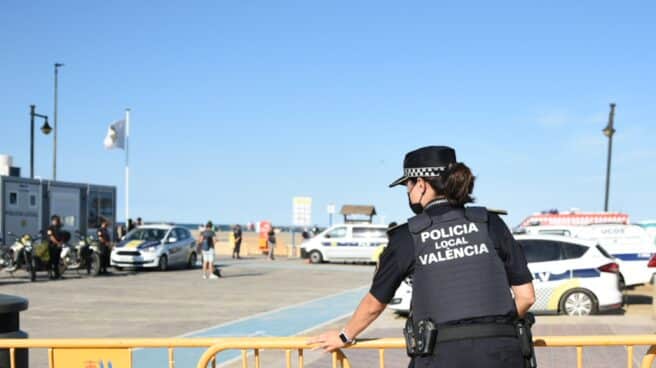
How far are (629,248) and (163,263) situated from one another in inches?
639

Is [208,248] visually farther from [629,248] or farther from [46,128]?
[46,128]

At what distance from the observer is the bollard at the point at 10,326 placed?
482cm

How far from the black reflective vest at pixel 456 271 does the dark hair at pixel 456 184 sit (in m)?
0.08

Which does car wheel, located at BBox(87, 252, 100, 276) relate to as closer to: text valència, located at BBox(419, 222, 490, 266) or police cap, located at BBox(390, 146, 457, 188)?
police cap, located at BBox(390, 146, 457, 188)

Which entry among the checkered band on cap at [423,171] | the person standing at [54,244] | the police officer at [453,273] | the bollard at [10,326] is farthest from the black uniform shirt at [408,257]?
the person standing at [54,244]

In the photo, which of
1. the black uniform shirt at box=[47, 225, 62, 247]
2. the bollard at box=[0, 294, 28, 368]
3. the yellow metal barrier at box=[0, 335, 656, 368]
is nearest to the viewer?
the yellow metal barrier at box=[0, 335, 656, 368]

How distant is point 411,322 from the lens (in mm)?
3379

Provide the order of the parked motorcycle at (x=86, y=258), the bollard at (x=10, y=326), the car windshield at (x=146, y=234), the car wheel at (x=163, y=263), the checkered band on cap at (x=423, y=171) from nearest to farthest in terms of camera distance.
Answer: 1. the checkered band on cap at (x=423, y=171)
2. the bollard at (x=10, y=326)
3. the parked motorcycle at (x=86, y=258)
4. the car wheel at (x=163, y=263)
5. the car windshield at (x=146, y=234)

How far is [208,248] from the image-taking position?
23.7m

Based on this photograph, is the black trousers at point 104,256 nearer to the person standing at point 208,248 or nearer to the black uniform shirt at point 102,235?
the black uniform shirt at point 102,235

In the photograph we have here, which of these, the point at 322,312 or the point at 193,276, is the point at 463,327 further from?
the point at 193,276

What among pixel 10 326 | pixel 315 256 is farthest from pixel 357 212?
pixel 10 326

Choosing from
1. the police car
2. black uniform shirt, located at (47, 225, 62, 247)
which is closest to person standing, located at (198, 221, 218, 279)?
black uniform shirt, located at (47, 225, 62, 247)

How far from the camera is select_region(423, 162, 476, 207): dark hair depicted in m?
3.39
